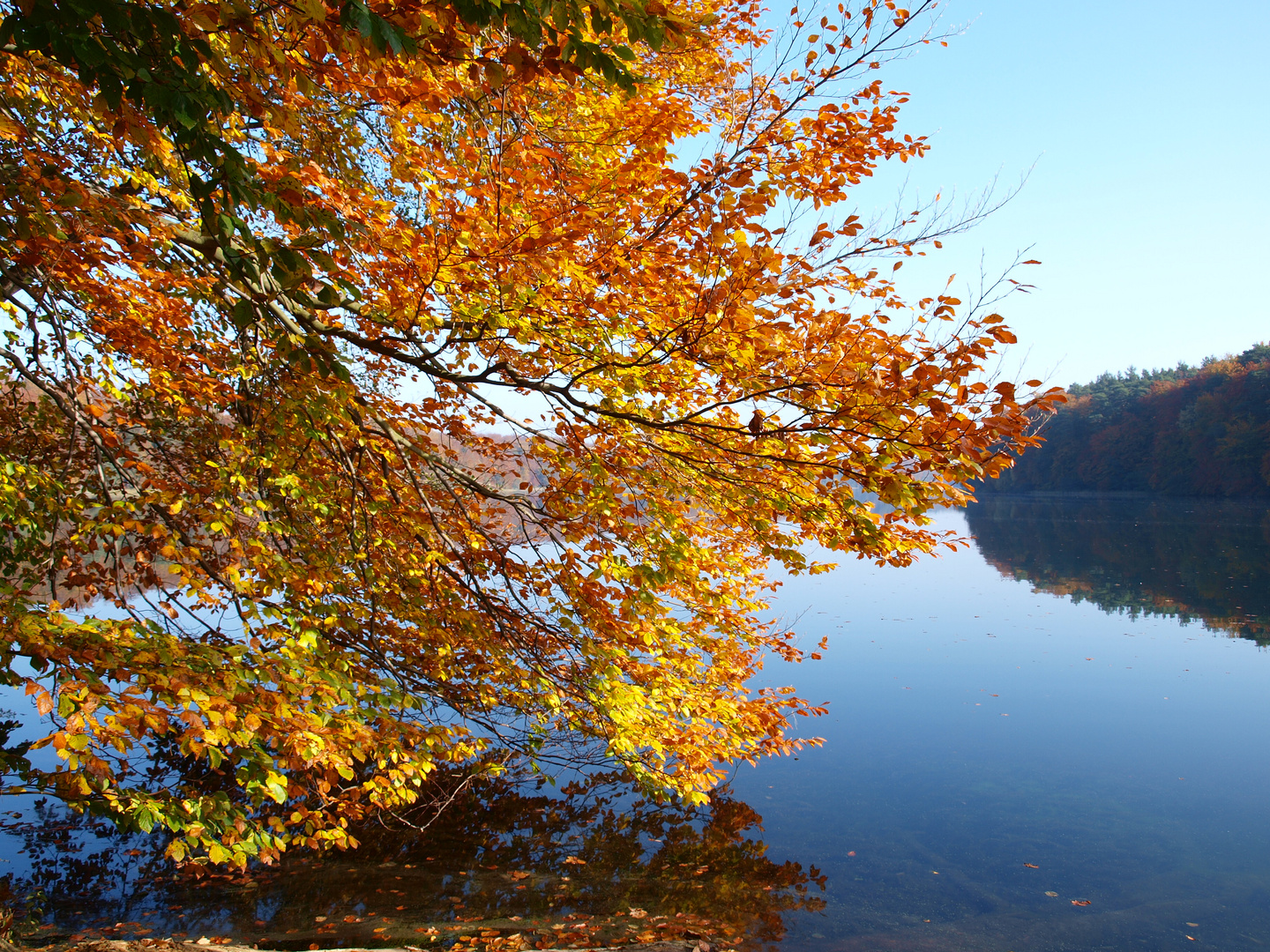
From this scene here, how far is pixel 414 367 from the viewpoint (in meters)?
5.36

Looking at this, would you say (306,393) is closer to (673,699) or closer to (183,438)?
(183,438)

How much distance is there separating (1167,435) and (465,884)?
71.1 m

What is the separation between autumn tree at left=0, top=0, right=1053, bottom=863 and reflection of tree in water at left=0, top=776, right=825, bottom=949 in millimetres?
999

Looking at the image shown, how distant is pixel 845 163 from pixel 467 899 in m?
6.92

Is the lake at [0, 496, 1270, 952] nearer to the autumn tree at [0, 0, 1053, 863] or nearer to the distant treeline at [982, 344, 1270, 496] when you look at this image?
the autumn tree at [0, 0, 1053, 863]

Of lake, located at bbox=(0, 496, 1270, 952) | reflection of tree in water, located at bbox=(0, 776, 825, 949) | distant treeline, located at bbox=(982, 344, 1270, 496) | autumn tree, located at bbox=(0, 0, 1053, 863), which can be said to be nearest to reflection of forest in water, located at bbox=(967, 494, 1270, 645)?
distant treeline, located at bbox=(982, 344, 1270, 496)

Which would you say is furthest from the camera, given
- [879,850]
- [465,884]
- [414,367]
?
[879,850]

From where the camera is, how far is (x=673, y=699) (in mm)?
6770

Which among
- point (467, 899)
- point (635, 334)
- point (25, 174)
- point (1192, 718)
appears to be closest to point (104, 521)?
point (25, 174)

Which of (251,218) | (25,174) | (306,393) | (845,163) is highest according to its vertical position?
(251,218)

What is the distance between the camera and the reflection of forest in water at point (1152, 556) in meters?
21.2

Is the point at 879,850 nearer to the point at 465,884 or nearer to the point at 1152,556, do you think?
the point at 465,884

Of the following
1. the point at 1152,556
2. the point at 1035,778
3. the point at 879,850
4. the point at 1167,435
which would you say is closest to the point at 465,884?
the point at 879,850

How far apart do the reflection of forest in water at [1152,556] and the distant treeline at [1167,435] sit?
2.92m
